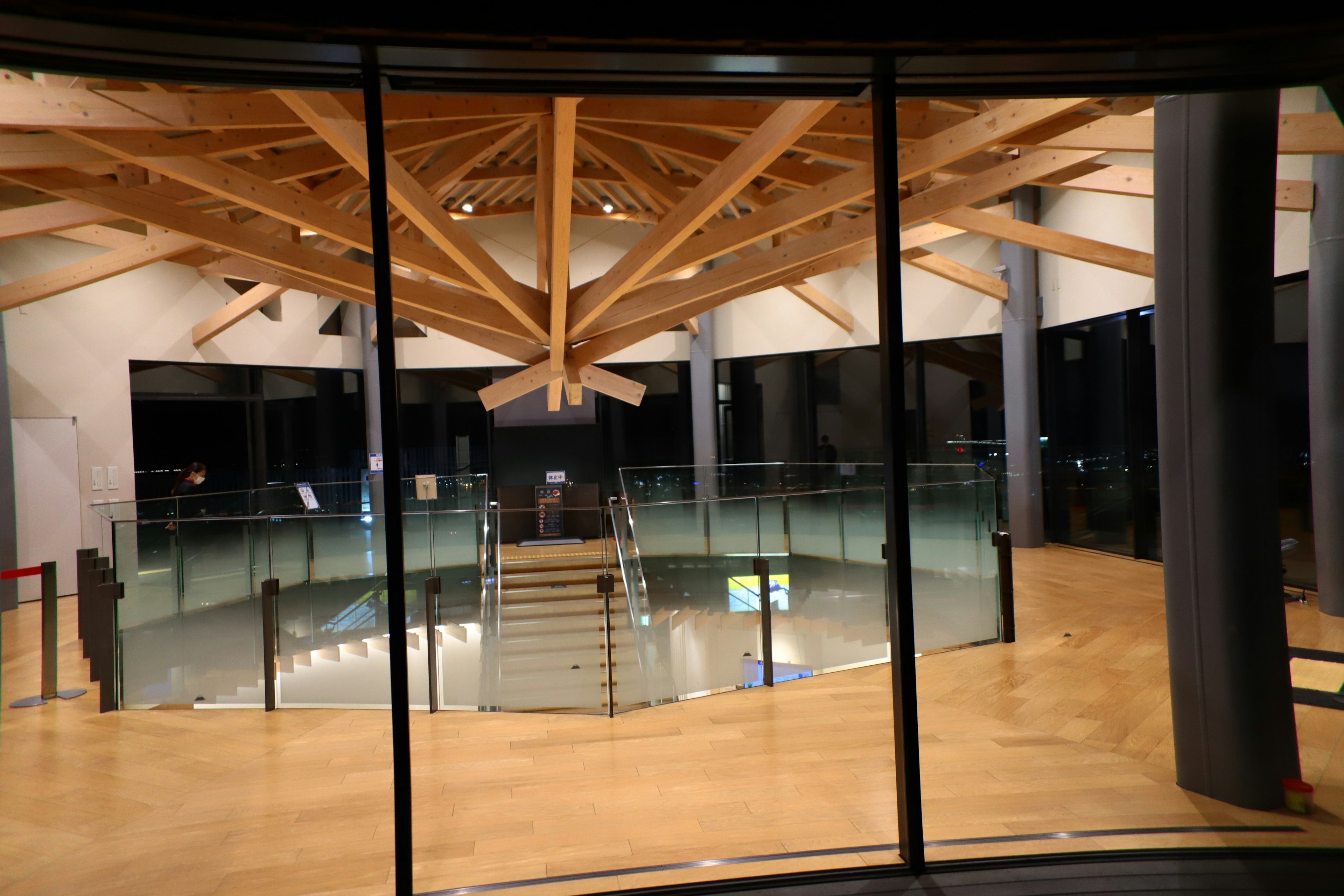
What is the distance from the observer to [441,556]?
586 centimetres

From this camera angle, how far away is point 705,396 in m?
13.7

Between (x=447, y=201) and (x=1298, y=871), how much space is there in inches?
442

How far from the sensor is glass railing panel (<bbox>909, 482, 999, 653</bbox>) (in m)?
5.67

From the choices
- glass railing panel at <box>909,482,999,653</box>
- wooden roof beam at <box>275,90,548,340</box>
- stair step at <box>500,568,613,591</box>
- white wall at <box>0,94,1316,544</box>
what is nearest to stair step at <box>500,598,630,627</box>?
stair step at <box>500,568,613,591</box>

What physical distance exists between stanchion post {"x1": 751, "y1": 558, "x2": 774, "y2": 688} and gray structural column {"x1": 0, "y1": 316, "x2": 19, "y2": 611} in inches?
308

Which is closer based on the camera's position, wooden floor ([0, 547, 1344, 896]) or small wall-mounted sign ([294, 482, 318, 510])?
wooden floor ([0, 547, 1344, 896])

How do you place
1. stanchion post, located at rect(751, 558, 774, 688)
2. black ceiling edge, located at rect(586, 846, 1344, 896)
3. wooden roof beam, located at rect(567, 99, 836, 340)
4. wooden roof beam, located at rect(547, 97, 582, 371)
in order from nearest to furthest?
black ceiling edge, located at rect(586, 846, 1344, 896), wooden roof beam, located at rect(567, 99, 836, 340), wooden roof beam, located at rect(547, 97, 582, 371), stanchion post, located at rect(751, 558, 774, 688)

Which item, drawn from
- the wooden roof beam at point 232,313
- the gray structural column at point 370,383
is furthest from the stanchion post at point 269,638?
the gray structural column at point 370,383

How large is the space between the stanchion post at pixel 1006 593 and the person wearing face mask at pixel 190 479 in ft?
28.5

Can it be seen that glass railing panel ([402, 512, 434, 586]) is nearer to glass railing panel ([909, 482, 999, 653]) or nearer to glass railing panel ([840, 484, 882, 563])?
glass railing panel ([840, 484, 882, 563])

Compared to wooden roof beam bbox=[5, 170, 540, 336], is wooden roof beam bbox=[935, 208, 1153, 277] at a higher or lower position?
higher

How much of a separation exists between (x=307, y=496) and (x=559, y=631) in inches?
179

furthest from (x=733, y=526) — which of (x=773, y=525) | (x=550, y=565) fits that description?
(x=550, y=565)

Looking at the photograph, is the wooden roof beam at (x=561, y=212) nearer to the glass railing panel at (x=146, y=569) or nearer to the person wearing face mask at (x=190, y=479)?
the glass railing panel at (x=146, y=569)
